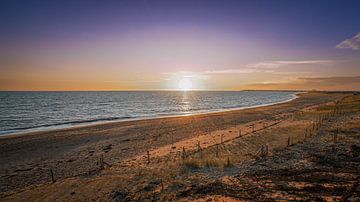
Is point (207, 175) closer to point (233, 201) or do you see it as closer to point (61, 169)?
point (233, 201)

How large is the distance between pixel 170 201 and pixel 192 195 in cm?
109

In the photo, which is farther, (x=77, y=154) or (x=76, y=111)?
(x=76, y=111)

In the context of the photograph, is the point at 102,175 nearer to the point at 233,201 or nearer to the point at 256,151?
A: the point at 233,201

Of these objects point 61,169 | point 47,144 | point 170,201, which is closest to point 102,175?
point 61,169

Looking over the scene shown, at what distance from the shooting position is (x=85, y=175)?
14.0m

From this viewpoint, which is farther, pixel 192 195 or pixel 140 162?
pixel 140 162

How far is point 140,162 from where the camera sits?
53.5ft

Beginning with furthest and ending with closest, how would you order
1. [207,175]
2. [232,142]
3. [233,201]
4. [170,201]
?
[232,142] → [207,175] → [170,201] → [233,201]

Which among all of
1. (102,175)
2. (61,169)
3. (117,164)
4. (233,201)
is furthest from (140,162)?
(233,201)

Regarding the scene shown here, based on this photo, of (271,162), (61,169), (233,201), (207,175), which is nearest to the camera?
(233,201)

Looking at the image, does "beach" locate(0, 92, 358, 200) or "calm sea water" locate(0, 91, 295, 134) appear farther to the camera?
"calm sea water" locate(0, 91, 295, 134)

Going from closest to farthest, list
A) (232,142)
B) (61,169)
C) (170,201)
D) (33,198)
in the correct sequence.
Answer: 1. (170,201)
2. (33,198)
3. (61,169)
4. (232,142)

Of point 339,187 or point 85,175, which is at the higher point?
point 339,187

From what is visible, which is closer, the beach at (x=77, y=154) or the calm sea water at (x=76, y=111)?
the beach at (x=77, y=154)
